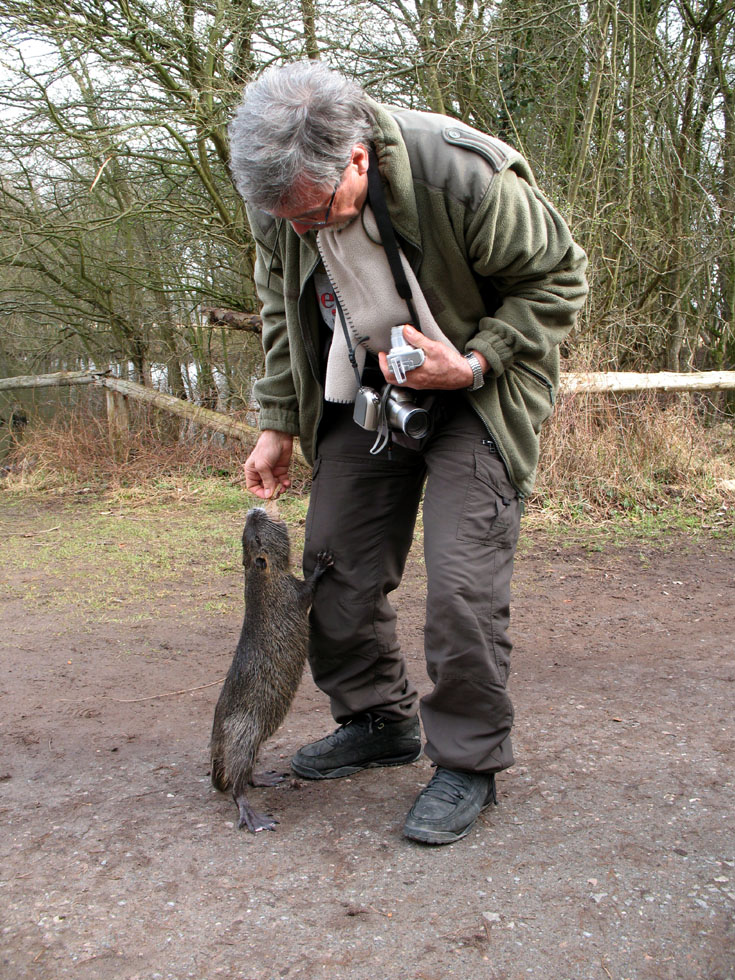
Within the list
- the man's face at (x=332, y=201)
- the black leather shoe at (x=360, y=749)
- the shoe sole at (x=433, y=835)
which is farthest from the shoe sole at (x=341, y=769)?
the man's face at (x=332, y=201)

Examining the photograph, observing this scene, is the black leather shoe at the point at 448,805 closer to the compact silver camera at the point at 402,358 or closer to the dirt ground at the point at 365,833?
the dirt ground at the point at 365,833

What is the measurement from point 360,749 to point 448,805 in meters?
0.58

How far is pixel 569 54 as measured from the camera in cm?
938

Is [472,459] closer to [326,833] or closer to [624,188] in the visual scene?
[326,833]

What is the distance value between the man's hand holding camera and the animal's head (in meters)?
1.03

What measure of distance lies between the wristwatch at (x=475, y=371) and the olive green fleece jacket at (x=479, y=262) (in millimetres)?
36

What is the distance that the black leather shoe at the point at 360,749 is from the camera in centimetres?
325

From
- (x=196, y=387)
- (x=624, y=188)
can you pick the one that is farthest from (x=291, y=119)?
(x=196, y=387)

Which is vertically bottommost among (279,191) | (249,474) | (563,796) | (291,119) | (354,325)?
(563,796)

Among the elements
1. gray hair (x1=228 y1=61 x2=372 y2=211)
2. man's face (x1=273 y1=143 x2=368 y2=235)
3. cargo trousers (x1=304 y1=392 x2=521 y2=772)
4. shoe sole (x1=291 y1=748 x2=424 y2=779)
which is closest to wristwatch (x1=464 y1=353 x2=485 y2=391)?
cargo trousers (x1=304 y1=392 x2=521 y2=772)

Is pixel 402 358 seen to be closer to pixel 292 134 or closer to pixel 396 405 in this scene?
pixel 396 405

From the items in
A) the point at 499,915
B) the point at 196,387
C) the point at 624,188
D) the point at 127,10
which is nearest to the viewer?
the point at 499,915

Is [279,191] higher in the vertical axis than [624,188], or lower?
lower

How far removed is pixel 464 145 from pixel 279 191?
63 centimetres
